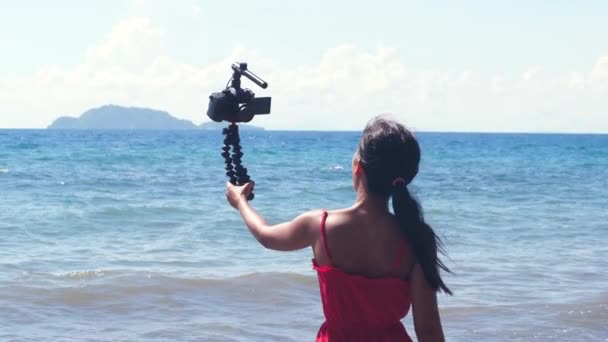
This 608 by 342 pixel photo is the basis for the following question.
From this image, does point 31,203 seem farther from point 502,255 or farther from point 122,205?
point 502,255

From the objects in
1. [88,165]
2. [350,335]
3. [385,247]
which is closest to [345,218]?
[385,247]

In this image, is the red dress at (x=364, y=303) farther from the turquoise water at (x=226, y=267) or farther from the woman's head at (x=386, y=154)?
the turquoise water at (x=226, y=267)

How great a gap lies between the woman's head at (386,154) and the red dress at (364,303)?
0.19 metres

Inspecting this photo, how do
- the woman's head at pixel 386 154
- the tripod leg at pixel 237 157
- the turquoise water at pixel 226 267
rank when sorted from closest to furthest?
the woman's head at pixel 386 154, the tripod leg at pixel 237 157, the turquoise water at pixel 226 267

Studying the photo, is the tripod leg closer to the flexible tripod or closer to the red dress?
the flexible tripod

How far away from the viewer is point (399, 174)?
267 centimetres

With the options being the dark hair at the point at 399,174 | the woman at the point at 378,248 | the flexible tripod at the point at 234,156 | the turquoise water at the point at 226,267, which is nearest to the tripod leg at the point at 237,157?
the flexible tripod at the point at 234,156

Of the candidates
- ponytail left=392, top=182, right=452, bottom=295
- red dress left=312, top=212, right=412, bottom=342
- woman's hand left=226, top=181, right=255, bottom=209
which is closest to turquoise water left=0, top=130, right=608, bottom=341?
ponytail left=392, top=182, right=452, bottom=295

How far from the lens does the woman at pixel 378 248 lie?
8.68ft

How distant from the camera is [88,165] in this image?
31625 mm

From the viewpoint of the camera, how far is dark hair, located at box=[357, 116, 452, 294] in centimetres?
263

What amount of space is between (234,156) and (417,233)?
0.69m

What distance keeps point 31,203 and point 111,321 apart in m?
10.4

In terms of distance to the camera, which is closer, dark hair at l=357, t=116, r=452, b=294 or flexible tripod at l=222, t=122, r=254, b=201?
dark hair at l=357, t=116, r=452, b=294
